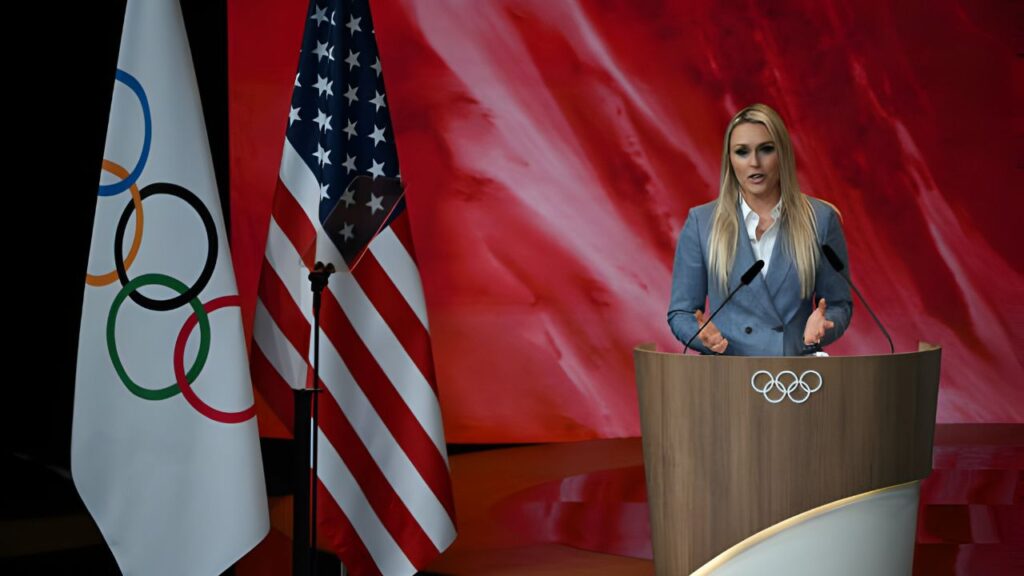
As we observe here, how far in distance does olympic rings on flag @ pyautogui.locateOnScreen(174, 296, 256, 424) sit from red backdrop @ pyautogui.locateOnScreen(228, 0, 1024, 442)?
3253mm

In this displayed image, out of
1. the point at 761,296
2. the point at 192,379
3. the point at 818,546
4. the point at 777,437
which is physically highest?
the point at 761,296

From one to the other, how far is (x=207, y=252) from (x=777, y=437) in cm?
147

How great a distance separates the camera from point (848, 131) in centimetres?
612

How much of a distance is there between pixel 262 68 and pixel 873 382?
14.2 feet

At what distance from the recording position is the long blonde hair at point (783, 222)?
104 inches

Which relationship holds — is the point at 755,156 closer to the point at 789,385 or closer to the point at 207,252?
the point at 789,385

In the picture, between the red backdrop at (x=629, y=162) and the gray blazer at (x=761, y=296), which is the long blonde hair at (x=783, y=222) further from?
the red backdrop at (x=629, y=162)

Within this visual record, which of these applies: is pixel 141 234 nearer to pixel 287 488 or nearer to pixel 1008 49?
pixel 287 488

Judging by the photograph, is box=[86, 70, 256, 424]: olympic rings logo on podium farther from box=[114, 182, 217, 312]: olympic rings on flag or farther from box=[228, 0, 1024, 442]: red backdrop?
box=[228, 0, 1024, 442]: red backdrop

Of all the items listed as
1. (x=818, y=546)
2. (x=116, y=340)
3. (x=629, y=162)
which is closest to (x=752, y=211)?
(x=818, y=546)

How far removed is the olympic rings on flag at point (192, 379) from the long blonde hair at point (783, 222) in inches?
50.9

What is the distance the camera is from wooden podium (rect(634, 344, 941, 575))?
7.50ft

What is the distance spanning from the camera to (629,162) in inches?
237

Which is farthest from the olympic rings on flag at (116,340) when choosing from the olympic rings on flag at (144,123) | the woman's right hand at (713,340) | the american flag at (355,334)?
the woman's right hand at (713,340)
